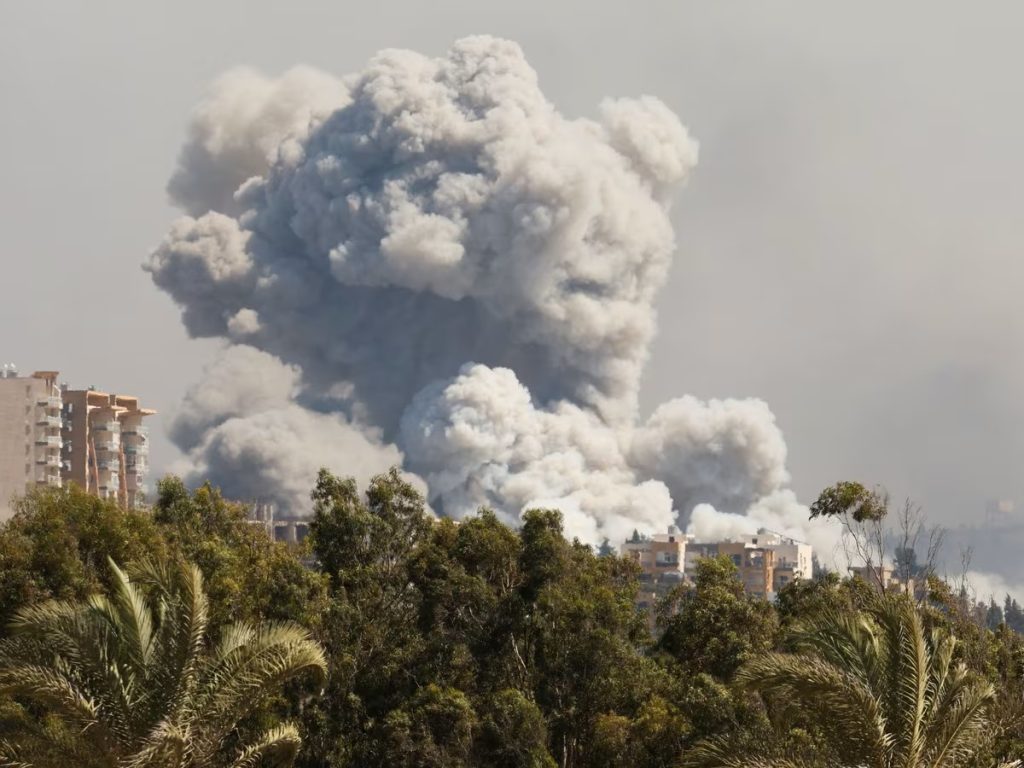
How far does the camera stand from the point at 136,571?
53.6 ft

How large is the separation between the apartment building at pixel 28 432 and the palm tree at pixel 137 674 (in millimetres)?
67684

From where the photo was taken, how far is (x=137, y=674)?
15.9 meters

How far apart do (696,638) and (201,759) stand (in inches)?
583

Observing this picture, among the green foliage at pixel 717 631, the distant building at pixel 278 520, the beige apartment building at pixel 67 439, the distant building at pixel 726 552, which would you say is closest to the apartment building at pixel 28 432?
the beige apartment building at pixel 67 439

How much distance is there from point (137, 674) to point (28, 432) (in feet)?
240

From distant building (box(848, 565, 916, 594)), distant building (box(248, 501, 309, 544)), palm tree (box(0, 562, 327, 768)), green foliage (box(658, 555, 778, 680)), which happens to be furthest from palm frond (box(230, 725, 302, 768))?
distant building (box(248, 501, 309, 544))

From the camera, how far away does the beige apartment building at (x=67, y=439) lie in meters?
84.7

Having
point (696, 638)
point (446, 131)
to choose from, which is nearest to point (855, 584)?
point (696, 638)

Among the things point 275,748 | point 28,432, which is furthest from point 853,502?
point 28,432

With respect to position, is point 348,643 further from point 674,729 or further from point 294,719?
point 674,729

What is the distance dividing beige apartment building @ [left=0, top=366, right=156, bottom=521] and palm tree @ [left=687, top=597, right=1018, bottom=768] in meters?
63.3

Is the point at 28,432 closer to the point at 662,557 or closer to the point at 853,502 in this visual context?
the point at 662,557

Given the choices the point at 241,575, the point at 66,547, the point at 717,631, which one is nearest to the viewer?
the point at 66,547

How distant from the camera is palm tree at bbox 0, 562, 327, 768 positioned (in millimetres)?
15547
